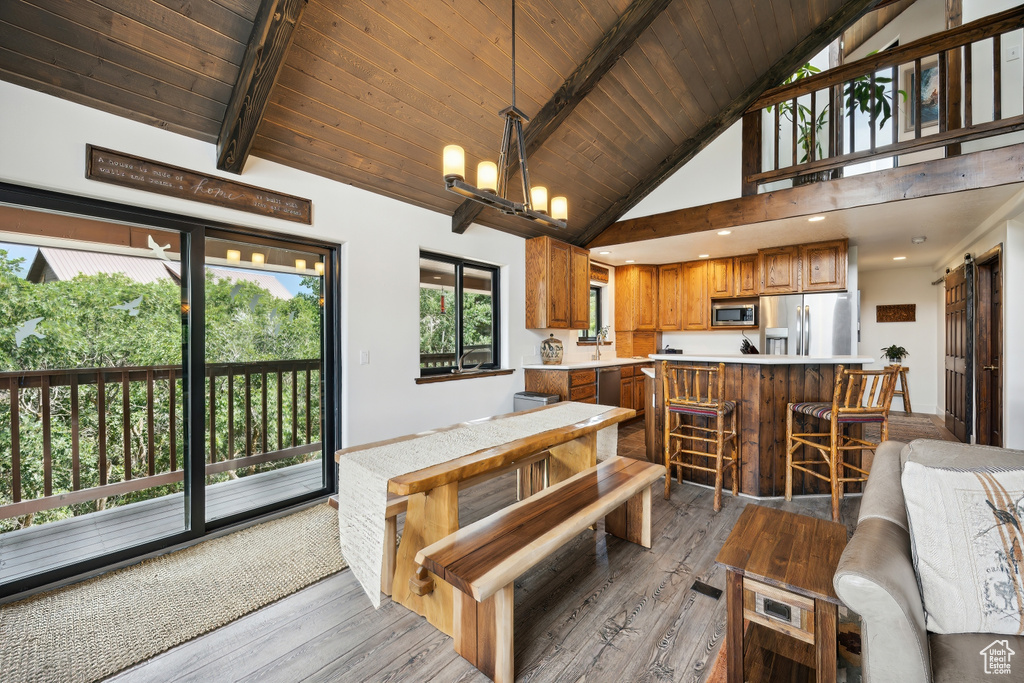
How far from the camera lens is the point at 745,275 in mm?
5469

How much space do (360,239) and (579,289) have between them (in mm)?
2839

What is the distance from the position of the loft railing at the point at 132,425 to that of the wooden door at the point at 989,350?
19.6 ft

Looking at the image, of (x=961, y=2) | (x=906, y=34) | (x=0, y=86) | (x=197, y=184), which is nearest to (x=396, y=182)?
(x=197, y=184)

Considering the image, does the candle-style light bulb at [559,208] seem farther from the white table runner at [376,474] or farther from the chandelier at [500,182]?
the white table runner at [376,474]

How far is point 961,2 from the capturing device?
4082 mm

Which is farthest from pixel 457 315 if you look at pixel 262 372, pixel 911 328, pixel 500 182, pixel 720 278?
pixel 911 328

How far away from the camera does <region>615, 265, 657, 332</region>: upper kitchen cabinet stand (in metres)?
6.28

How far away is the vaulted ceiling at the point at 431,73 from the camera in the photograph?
2049mm

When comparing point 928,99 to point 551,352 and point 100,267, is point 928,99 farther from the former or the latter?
Result: point 100,267

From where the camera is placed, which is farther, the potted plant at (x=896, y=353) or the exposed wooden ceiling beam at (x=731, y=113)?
the potted plant at (x=896, y=353)

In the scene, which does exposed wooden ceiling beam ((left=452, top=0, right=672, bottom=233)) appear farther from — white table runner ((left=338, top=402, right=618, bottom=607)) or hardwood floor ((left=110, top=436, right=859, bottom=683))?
hardwood floor ((left=110, top=436, right=859, bottom=683))

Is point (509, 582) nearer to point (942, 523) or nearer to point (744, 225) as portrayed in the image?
point (942, 523)

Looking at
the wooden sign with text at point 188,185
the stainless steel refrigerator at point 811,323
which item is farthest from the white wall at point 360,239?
the stainless steel refrigerator at point 811,323

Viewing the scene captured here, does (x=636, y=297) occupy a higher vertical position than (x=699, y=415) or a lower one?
higher
